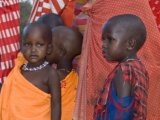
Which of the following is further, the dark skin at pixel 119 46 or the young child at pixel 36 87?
the young child at pixel 36 87

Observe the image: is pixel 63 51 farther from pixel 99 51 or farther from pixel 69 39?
pixel 99 51

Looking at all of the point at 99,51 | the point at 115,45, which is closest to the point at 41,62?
the point at 99,51

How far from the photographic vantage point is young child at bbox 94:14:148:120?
7.82 ft

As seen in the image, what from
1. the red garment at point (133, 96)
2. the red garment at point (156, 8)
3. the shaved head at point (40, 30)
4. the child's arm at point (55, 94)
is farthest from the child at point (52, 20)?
the red garment at point (133, 96)

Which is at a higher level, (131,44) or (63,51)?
(131,44)

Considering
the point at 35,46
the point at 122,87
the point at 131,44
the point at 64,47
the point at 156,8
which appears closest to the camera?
the point at 122,87

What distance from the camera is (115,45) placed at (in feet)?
8.11

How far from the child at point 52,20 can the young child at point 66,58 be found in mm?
197

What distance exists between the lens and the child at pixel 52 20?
3.57 m

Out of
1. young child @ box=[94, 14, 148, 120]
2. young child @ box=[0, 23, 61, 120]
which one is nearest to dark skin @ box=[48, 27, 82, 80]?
young child @ box=[0, 23, 61, 120]

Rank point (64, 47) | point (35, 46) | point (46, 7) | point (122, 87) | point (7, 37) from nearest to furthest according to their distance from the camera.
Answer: point (122, 87) → point (35, 46) → point (64, 47) → point (7, 37) → point (46, 7)

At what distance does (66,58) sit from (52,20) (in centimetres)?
38

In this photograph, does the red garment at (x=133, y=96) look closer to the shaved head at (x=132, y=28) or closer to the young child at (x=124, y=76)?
the young child at (x=124, y=76)

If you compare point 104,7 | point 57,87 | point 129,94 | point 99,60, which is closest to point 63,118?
point 57,87
